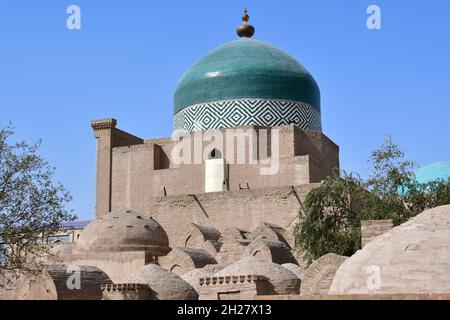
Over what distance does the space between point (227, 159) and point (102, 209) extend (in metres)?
5.28

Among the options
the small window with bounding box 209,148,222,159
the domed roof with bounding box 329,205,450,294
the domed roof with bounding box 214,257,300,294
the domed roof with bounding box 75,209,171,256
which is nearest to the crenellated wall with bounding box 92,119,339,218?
the small window with bounding box 209,148,222,159

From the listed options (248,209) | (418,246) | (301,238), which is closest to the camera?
(418,246)

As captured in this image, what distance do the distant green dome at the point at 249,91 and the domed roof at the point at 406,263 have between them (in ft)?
63.0

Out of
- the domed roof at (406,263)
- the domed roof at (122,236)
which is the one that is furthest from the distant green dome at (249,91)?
the domed roof at (406,263)

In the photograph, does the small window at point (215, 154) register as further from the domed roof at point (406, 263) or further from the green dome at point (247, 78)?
the domed roof at point (406, 263)

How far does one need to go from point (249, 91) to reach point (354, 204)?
8.52 metres

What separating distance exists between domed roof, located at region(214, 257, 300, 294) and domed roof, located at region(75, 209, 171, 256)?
20.7ft

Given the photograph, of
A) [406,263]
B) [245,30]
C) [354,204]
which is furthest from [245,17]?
[406,263]

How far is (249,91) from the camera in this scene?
27375 millimetres

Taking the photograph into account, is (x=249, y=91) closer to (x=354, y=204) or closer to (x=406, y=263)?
(x=354, y=204)

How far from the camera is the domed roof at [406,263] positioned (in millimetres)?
6920

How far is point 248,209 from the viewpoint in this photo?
23297 millimetres
